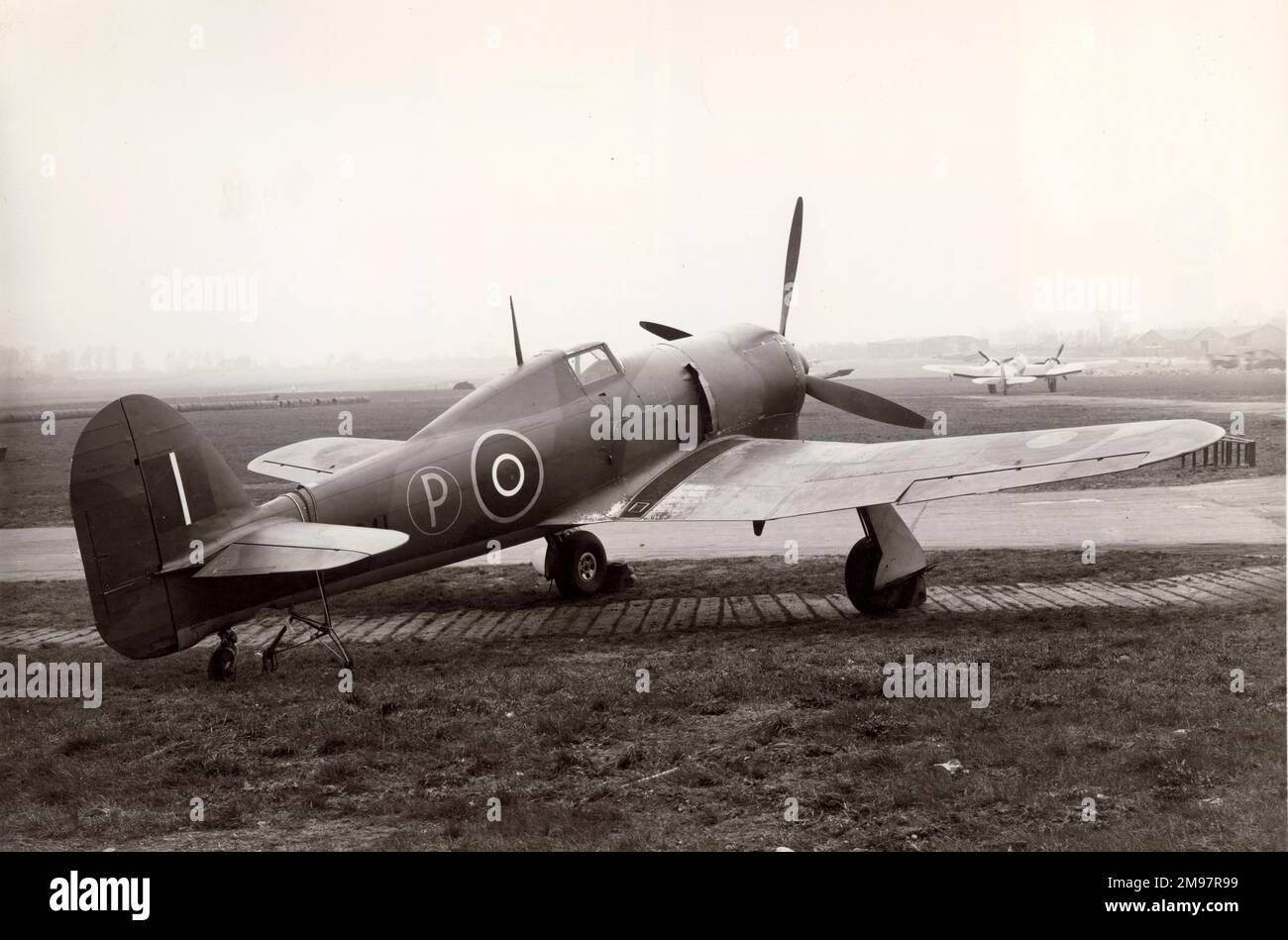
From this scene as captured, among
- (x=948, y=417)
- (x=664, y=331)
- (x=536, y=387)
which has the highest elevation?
(x=664, y=331)

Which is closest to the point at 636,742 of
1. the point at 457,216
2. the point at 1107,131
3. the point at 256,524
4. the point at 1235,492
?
the point at 256,524

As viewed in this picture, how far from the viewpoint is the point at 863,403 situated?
1146cm

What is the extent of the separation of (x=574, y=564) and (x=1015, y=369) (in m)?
9.29

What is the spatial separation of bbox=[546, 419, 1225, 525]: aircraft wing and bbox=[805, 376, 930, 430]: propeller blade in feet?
4.85

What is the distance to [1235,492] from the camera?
13.8 m

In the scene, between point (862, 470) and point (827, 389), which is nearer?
point (862, 470)

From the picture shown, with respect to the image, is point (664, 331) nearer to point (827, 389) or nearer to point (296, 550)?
point (827, 389)

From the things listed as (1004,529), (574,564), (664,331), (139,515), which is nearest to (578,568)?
(574,564)

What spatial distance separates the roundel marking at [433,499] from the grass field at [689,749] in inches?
40.1

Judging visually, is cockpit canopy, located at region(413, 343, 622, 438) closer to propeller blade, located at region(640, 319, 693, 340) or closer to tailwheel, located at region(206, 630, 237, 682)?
propeller blade, located at region(640, 319, 693, 340)

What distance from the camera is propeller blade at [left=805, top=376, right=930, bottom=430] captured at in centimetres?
1125

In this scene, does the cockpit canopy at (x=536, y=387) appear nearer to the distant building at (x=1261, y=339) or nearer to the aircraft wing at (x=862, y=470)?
the aircraft wing at (x=862, y=470)
